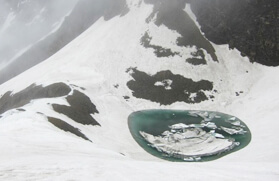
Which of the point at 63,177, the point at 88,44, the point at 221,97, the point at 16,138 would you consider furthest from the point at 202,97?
the point at 63,177

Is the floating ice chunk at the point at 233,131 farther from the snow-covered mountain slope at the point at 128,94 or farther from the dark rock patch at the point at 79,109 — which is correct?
the dark rock patch at the point at 79,109

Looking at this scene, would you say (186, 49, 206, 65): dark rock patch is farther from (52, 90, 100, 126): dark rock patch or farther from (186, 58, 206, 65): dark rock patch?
(52, 90, 100, 126): dark rock patch

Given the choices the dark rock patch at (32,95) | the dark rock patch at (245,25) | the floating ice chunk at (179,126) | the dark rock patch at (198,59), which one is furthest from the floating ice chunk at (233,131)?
the dark rock patch at (32,95)

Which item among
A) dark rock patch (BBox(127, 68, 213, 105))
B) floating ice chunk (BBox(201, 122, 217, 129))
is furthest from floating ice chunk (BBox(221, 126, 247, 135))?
dark rock patch (BBox(127, 68, 213, 105))

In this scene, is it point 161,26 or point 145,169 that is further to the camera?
point 161,26

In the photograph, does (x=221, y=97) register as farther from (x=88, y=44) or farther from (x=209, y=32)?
(x=88, y=44)

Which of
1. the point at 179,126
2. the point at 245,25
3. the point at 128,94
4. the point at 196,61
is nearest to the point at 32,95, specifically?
the point at 128,94

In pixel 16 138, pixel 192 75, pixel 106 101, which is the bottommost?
pixel 16 138
